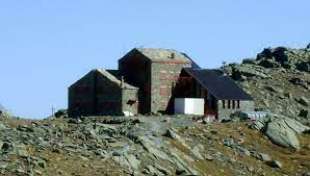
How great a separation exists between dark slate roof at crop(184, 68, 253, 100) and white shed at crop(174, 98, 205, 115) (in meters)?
2.19

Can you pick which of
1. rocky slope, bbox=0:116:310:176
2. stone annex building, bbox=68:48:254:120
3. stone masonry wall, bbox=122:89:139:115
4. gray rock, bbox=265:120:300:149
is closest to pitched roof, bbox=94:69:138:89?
stone annex building, bbox=68:48:254:120

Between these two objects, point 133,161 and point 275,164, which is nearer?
point 133,161

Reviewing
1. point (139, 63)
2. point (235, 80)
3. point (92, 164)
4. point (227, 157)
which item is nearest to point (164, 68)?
point (139, 63)

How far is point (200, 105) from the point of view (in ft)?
359

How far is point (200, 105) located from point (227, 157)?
87.5 feet

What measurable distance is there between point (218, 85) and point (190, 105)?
19.8ft

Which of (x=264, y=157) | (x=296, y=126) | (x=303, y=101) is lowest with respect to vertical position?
(x=264, y=157)

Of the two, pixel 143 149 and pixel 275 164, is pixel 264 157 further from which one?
pixel 143 149

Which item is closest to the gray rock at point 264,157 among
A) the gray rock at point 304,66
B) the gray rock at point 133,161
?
the gray rock at point 133,161

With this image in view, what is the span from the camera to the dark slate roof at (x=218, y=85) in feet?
364

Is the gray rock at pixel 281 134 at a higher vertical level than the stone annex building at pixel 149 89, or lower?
lower

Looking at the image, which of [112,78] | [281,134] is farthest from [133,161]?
[112,78]

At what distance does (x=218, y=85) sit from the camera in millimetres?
113312

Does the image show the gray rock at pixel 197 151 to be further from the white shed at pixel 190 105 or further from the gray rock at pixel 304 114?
the gray rock at pixel 304 114
